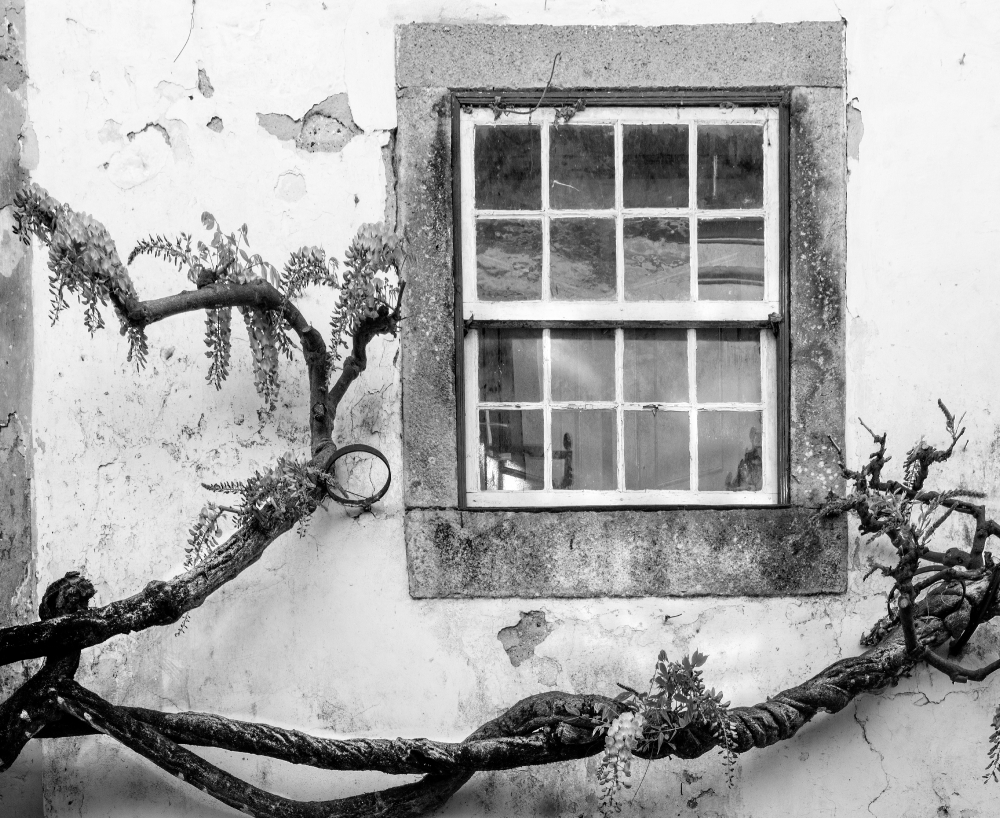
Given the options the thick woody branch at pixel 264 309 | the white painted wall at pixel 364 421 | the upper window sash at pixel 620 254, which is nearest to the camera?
the thick woody branch at pixel 264 309

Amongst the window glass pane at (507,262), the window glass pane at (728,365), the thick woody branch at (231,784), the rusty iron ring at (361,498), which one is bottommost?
the thick woody branch at (231,784)

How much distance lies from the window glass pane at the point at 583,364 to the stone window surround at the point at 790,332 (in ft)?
1.17

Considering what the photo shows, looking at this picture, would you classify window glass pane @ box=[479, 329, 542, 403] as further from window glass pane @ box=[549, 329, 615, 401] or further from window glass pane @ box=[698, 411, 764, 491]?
window glass pane @ box=[698, 411, 764, 491]

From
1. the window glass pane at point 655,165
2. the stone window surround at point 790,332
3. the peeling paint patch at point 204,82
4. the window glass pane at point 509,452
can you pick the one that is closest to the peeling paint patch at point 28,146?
the peeling paint patch at point 204,82

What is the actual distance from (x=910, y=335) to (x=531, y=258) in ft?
4.02

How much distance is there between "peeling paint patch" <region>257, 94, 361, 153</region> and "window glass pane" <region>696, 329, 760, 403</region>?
1.31 m

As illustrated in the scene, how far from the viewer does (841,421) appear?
11.1 feet

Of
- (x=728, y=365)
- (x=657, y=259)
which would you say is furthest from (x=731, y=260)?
(x=728, y=365)

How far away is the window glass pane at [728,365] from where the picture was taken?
3.49 metres

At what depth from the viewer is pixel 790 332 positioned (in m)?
3.40

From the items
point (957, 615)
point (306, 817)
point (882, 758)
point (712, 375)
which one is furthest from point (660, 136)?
point (306, 817)

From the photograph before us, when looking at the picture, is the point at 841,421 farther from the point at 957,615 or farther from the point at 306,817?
the point at 306,817

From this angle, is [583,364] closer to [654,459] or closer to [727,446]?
[654,459]

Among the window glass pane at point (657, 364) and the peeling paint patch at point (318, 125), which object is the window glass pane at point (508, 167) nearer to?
the peeling paint patch at point (318, 125)
